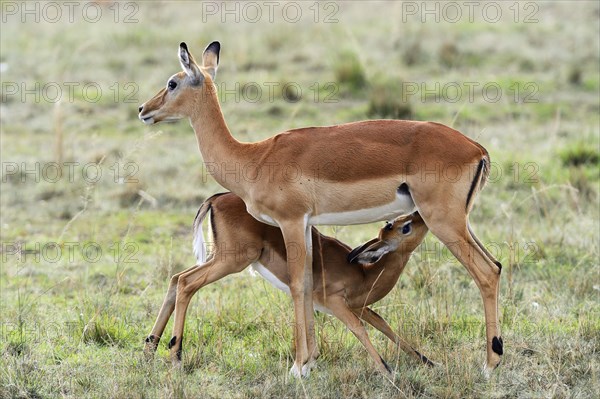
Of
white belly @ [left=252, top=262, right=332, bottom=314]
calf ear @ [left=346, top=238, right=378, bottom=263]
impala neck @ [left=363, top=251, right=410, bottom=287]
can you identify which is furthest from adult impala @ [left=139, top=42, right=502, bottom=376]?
impala neck @ [left=363, top=251, right=410, bottom=287]

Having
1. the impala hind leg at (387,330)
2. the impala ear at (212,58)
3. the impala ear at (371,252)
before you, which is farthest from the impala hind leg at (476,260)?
the impala ear at (212,58)

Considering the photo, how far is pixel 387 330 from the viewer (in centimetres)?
628

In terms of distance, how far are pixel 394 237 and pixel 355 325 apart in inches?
24.4

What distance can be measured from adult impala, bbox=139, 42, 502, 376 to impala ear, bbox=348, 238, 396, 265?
0.92 ft

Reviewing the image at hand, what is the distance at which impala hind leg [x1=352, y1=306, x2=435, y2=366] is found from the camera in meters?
6.16

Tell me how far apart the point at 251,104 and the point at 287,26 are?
315 cm

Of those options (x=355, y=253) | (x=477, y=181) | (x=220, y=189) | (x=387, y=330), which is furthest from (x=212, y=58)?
(x=220, y=189)

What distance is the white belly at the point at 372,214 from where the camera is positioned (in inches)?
231

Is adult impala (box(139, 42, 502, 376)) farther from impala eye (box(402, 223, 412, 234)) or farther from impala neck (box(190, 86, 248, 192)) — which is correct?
impala eye (box(402, 223, 412, 234))

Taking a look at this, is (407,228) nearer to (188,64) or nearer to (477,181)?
(477,181)

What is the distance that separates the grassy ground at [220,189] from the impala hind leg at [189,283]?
143mm

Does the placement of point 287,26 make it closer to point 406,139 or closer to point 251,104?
point 251,104

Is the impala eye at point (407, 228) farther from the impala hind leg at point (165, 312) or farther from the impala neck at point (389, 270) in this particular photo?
the impala hind leg at point (165, 312)

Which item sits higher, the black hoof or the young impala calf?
the young impala calf
